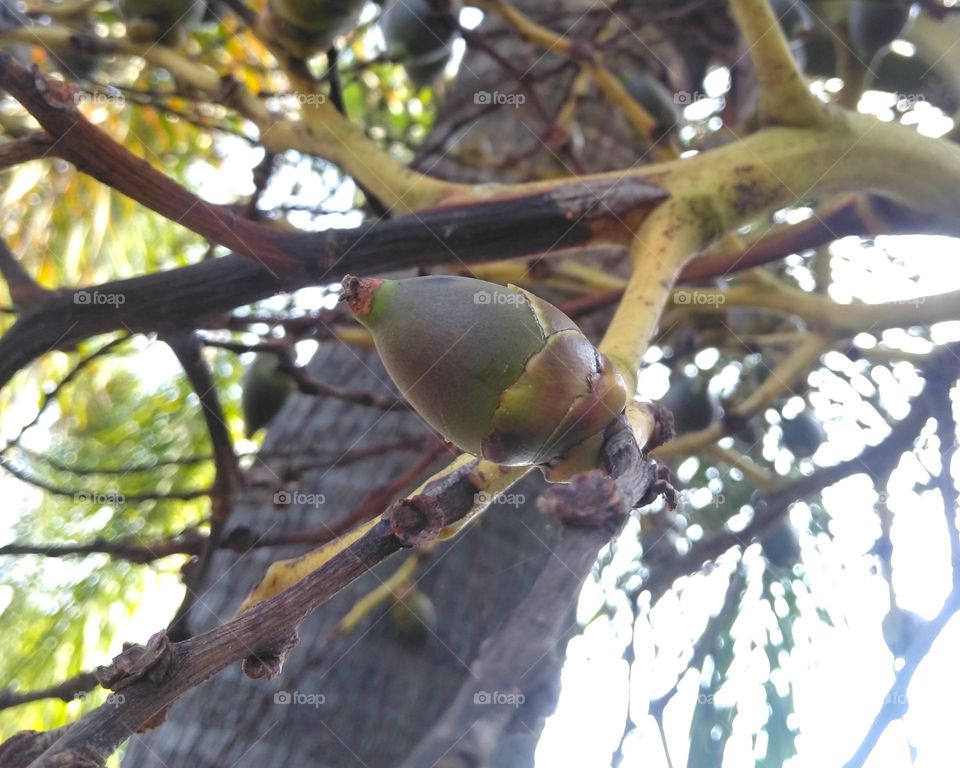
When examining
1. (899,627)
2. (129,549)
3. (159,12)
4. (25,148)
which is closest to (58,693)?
(129,549)

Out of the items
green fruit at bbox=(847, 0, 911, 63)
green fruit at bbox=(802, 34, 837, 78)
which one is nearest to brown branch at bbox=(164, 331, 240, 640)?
green fruit at bbox=(847, 0, 911, 63)

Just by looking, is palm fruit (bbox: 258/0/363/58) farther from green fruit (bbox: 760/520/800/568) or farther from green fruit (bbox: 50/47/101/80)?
green fruit (bbox: 760/520/800/568)

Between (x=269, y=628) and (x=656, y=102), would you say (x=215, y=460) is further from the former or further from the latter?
(x=656, y=102)

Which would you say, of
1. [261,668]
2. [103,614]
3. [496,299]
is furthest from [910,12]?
[103,614]

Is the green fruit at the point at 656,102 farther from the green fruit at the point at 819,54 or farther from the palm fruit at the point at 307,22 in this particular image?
the palm fruit at the point at 307,22

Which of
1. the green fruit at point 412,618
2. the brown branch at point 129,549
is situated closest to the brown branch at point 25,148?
the brown branch at point 129,549

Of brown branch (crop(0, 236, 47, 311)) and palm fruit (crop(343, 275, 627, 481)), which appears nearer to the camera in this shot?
palm fruit (crop(343, 275, 627, 481))

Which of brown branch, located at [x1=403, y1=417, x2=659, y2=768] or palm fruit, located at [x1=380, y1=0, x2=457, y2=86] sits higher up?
palm fruit, located at [x1=380, y1=0, x2=457, y2=86]

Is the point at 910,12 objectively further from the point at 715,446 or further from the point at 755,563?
the point at 755,563
